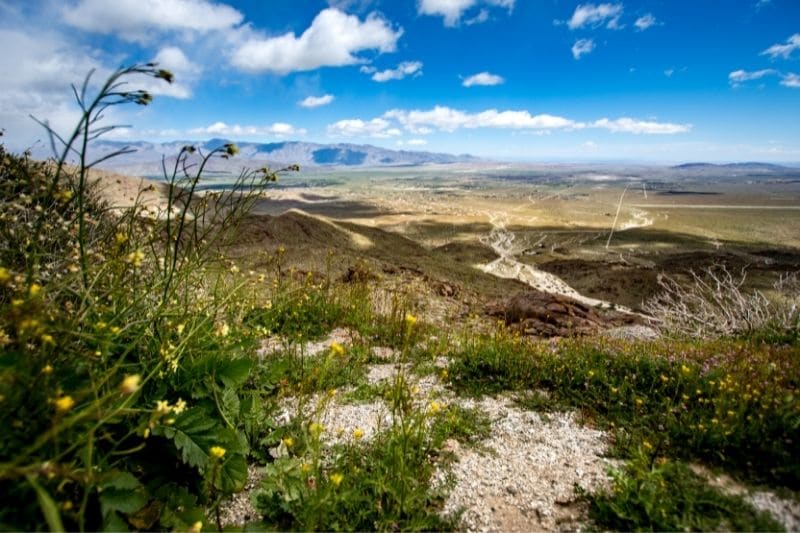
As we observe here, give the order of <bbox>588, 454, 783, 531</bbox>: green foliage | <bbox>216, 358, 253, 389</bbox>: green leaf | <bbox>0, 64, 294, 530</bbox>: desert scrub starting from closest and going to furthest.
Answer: <bbox>0, 64, 294, 530</bbox>: desert scrub, <bbox>588, 454, 783, 531</bbox>: green foliage, <bbox>216, 358, 253, 389</bbox>: green leaf

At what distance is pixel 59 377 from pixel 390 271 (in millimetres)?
15727

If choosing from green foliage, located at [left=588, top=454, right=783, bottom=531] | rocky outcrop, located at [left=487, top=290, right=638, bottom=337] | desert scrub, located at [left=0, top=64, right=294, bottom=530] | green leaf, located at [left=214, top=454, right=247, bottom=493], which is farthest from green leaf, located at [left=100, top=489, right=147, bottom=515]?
rocky outcrop, located at [left=487, top=290, right=638, bottom=337]

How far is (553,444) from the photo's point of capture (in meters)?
3.63

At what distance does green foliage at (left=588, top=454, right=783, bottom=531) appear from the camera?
2.53 metres

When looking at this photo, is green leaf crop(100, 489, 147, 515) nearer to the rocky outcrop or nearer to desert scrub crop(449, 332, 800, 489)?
desert scrub crop(449, 332, 800, 489)

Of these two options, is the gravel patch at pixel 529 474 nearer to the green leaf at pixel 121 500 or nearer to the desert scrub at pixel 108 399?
the desert scrub at pixel 108 399

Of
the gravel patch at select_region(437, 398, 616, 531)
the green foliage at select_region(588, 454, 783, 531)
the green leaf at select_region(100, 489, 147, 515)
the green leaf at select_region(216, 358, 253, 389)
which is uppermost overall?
the green leaf at select_region(216, 358, 253, 389)

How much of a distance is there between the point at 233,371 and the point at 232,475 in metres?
0.71

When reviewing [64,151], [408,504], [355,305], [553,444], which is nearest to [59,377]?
[64,151]

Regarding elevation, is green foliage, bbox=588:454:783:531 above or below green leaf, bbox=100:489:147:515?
below

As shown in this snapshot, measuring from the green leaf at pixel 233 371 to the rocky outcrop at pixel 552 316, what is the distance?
23.2ft

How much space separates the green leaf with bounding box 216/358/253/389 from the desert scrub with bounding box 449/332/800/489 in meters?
2.60

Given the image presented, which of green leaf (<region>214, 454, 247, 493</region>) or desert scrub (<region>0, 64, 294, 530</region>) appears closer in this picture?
desert scrub (<region>0, 64, 294, 530</region>)

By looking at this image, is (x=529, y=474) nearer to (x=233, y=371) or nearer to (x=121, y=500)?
(x=233, y=371)
